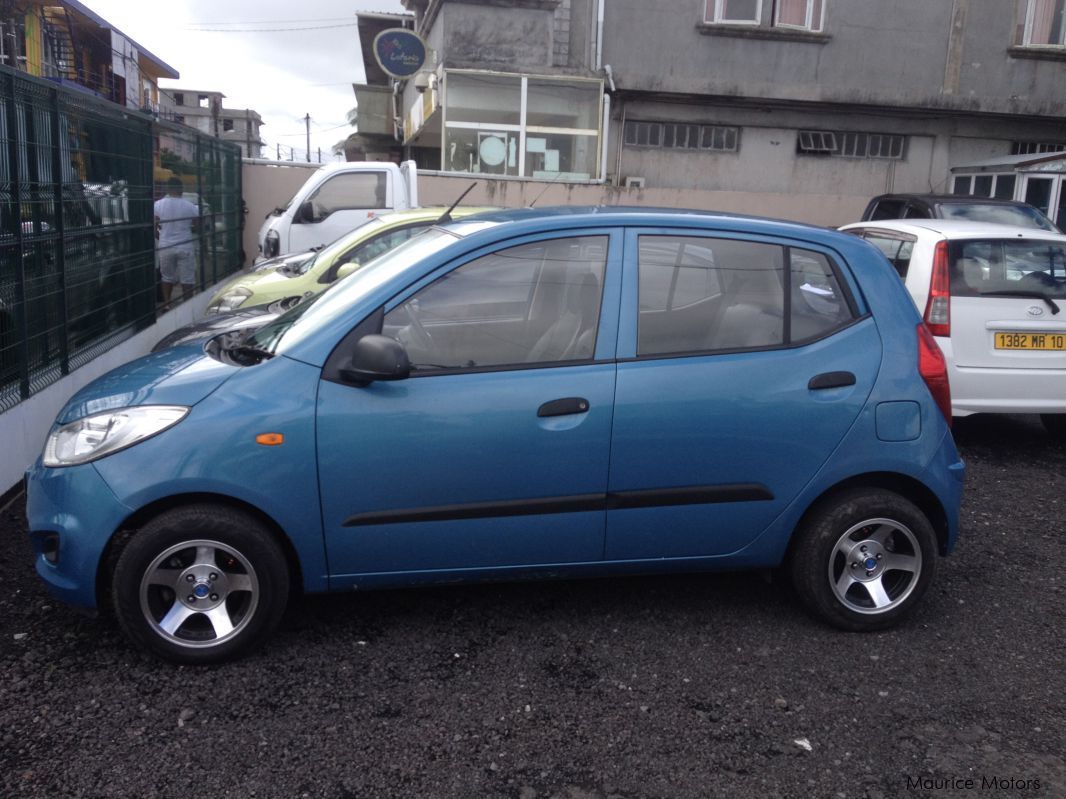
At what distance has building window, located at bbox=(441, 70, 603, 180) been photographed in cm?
1928

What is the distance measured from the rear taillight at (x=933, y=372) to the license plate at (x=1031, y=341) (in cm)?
302

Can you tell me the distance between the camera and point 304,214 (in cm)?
1327

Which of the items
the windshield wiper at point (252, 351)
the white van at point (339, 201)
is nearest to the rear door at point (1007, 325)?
the windshield wiper at point (252, 351)

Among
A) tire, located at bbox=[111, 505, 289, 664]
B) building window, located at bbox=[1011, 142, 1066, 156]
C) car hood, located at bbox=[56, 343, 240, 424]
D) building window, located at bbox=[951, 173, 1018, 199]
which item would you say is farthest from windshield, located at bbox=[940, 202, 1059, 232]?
tire, located at bbox=[111, 505, 289, 664]

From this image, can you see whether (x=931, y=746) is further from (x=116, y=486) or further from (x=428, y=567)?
(x=116, y=486)

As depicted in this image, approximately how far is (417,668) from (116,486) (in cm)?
128

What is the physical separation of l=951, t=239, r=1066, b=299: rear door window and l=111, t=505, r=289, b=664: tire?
519 centimetres

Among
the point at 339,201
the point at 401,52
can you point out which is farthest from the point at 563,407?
the point at 401,52

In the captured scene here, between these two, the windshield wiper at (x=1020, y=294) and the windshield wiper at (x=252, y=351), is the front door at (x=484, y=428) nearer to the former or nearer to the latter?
the windshield wiper at (x=252, y=351)

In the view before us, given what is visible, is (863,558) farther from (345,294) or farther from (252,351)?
(252,351)

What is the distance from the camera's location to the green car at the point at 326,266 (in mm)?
9055

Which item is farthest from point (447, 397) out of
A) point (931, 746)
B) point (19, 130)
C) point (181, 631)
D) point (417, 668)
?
point (19, 130)

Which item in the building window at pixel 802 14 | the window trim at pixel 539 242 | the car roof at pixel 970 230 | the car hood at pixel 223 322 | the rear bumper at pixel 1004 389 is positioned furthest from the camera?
the building window at pixel 802 14

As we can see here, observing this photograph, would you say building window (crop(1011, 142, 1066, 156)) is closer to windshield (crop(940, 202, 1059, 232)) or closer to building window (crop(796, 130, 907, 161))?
building window (crop(796, 130, 907, 161))
